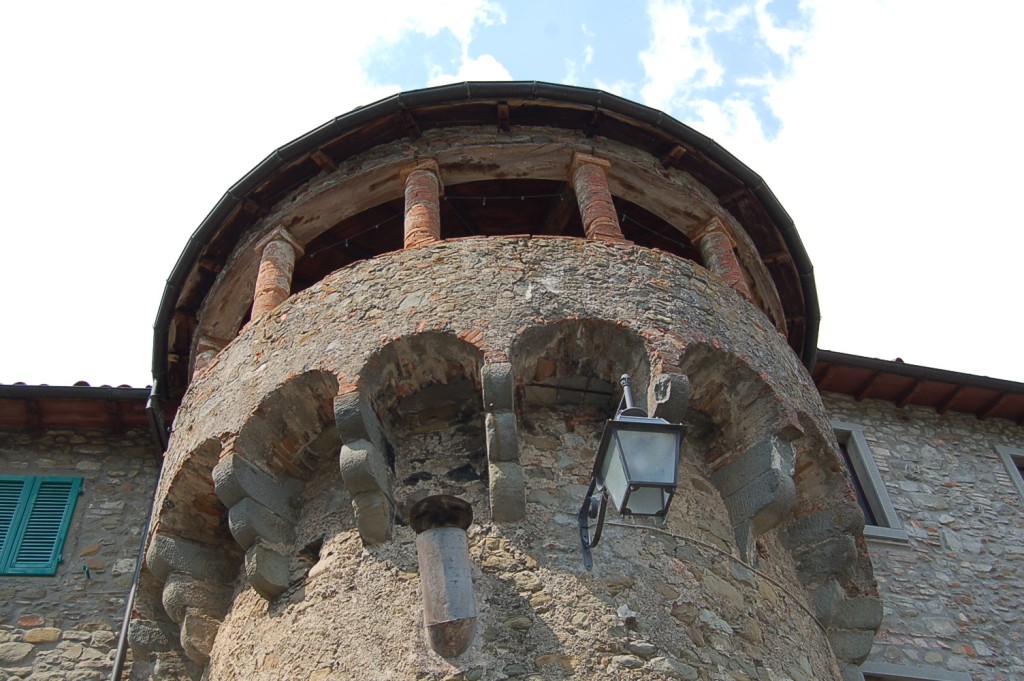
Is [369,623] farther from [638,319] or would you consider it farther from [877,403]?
[877,403]

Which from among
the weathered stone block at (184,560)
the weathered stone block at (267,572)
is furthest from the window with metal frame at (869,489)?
the weathered stone block at (184,560)

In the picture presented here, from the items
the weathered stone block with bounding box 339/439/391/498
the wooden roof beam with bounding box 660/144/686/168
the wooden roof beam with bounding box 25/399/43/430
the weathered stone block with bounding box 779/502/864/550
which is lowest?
the weathered stone block with bounding box 779/502/864/550

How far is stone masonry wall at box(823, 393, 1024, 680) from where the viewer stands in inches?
361

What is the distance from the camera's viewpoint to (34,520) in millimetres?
9078

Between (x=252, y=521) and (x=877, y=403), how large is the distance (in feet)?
25.7

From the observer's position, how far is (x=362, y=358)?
21.1 feet

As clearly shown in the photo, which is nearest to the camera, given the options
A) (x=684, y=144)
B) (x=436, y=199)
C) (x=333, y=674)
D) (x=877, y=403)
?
(x=333, y=674)

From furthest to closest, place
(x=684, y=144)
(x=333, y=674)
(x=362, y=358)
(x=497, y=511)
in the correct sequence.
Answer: (x=684, y=144) < (x=362, y=358) < (x=497, y=511) < (x=333, y=674)

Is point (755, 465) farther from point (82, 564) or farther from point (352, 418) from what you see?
point (82, 564)

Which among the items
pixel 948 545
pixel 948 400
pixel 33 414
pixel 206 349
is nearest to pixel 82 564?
pixel 33 414

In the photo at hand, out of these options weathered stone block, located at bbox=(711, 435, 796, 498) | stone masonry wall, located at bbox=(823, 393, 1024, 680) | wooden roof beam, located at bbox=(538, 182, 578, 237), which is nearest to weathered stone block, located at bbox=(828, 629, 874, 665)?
weathered stone block, located at bbox=(711, 435, 796, 498)

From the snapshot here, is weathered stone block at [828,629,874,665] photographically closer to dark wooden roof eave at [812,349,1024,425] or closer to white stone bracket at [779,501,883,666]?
white stone bracket at [779,501,883,666]

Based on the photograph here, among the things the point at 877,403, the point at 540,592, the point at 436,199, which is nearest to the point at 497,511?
the point at 540,592

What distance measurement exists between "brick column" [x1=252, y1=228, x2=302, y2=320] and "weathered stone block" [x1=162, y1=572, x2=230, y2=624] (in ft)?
6.55
